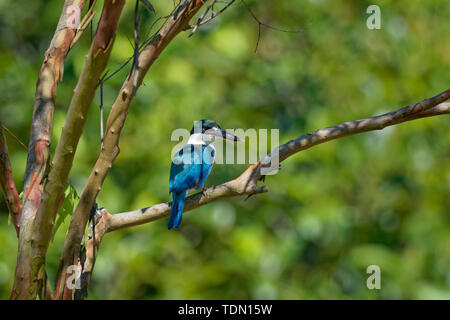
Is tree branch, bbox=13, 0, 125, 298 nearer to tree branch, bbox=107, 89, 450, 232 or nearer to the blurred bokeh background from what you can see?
tree branch, bbox=107, 89, 450, 232

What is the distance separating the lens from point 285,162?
4668 mm

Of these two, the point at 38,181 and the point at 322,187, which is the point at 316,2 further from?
the point at 38,181

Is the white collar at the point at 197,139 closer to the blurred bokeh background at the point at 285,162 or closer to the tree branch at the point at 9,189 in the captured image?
the blurred bokeh background at the point at 285,162

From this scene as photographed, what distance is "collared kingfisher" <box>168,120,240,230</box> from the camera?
332cm

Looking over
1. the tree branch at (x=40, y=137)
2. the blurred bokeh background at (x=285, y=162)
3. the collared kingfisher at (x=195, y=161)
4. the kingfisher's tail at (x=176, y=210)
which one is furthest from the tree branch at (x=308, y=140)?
the blurred bokeh background at (x=285, y=162)

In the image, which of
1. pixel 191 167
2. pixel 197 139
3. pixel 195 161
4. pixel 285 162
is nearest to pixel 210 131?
pixel 197 139

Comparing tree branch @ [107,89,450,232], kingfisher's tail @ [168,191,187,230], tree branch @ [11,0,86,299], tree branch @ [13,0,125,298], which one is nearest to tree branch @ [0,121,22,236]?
tree branch @ [11,0,86,299]

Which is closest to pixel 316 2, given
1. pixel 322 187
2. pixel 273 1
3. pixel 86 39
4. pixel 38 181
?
pixel 273 1

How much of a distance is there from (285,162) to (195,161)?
117cm

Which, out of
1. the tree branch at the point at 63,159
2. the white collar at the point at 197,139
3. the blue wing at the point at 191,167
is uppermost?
the white collar at the point at 197,139

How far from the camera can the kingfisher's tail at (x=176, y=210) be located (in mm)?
2504

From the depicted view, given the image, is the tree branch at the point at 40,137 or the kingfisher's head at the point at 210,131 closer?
the tree branch at the point at 40,137

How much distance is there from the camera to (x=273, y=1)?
227 inches

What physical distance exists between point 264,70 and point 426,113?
3.37m
